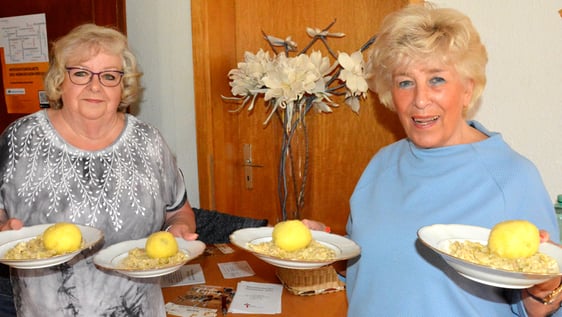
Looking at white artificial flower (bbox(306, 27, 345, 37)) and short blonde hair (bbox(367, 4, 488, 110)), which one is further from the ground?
white artificial flower (bbox(306, 27, 345, 37))

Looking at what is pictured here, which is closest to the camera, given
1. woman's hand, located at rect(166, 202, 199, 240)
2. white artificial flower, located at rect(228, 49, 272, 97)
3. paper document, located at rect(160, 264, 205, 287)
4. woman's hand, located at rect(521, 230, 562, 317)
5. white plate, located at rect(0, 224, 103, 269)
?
woman's hand, located at rect(521, 230, 562, 317)

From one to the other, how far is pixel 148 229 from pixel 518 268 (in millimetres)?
A: 1133

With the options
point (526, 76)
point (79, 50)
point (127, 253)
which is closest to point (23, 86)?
point (79, 50)

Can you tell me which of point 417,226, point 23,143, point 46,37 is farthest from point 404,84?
point 46,37

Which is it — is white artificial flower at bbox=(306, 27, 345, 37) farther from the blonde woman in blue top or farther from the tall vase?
the blonde woman in blue top

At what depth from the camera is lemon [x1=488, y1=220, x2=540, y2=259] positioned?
1.09 meters

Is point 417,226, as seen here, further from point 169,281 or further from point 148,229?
point 169,281

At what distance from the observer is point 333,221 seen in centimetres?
285

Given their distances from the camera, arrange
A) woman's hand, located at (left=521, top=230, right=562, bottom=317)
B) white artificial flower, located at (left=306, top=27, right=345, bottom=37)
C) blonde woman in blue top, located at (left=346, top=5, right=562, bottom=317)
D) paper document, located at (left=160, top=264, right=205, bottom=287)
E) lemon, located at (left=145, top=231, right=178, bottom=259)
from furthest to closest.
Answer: white artificial flower, located at (left=306, top=27, right=345, bottom=37) < paper document, located at (left=160, top=264, right=205, bottom=287) < lemon, located at (left=145, top=231, right=178, bottom=259) < blonde woman in blue top, located at (left=346, top=5, right=562, bottom=317) < woman's hand, located at (left=521, top=230, right=562, bottom=317)

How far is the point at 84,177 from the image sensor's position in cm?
165

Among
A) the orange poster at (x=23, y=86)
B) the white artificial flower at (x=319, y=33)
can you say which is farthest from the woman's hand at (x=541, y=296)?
the orange poster at (x=23, y=86)

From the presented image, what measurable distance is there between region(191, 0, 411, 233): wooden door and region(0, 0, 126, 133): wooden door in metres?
0.41

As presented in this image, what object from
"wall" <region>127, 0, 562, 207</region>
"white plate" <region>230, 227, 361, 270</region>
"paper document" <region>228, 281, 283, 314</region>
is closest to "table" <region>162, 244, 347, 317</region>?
"paper document" <region>228, 281, 283, 314</region>

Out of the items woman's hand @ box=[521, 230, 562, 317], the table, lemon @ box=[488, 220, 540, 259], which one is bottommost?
the table
